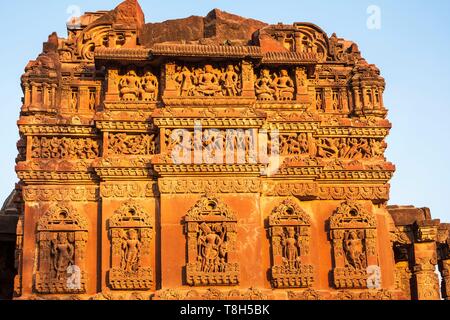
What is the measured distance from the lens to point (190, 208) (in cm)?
1487

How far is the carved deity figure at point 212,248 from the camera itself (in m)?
14.5

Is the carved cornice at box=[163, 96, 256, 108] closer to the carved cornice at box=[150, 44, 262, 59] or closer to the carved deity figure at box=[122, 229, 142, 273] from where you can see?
the carved cornice at box=[150, 44, 262, 59]

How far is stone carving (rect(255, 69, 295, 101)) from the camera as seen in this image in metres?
16.0

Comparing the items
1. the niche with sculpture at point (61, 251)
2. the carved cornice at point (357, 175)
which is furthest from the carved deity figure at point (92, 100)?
the carved cornice at point (357, 175)

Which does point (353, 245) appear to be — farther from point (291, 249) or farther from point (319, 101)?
point (319, 101)

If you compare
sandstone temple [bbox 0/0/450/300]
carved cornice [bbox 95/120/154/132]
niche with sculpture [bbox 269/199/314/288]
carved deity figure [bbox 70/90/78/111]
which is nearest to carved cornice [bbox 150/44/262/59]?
sandstone temple [bbox 0/0/450/300]

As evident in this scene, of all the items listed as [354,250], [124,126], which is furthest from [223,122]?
[354,250]

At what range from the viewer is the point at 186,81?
51.7ft

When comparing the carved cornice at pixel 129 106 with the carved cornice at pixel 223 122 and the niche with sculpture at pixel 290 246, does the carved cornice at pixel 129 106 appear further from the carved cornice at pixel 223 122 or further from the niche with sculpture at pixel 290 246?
the niche with sculpture at pixel 290 246

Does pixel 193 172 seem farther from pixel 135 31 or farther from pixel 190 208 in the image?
pixel 135 31

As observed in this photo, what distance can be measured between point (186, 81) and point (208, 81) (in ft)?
1.44

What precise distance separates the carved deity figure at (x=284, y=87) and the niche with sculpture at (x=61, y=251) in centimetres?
461

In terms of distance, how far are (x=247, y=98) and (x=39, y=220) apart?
4.61m
